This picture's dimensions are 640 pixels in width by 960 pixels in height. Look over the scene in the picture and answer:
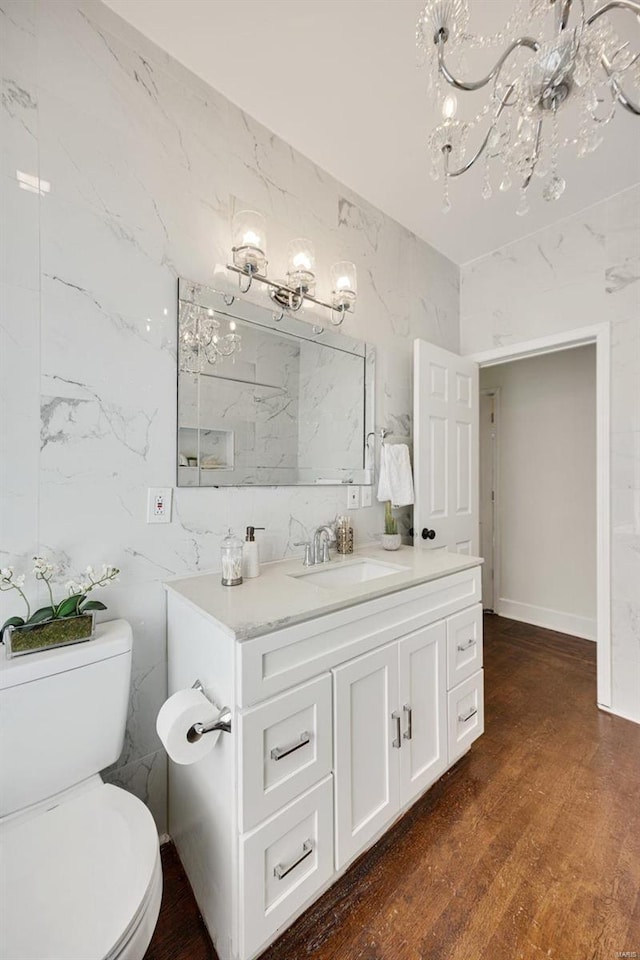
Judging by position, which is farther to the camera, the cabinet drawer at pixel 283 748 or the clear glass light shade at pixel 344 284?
the clear glass light shade at pixel 344 284

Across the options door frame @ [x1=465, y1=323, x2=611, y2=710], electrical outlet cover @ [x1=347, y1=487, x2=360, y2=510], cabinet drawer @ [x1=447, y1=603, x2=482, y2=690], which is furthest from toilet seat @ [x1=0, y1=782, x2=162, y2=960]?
door frame @ [x1=465, y1=323, x2=611, y2=710]

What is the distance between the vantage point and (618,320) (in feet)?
6.91

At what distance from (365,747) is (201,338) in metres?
1.51

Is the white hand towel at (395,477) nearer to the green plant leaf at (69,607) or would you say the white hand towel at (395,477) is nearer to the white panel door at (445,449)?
the white panel door at (445,449)

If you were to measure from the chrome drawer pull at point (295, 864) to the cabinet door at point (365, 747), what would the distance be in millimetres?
102

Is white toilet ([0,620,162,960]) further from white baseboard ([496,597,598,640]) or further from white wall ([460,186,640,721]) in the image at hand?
white baseboard ([496,597,598,640])

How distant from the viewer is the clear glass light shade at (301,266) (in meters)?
1.64

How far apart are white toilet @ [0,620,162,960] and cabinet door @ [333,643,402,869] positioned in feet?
1.77

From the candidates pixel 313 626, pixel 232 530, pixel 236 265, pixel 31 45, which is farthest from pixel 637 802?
pixel 31 45

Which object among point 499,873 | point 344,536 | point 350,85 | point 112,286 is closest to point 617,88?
point 350,85

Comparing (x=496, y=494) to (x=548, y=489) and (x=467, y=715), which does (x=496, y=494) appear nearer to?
(x=548, y=489)

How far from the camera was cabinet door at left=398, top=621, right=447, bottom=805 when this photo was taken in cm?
138

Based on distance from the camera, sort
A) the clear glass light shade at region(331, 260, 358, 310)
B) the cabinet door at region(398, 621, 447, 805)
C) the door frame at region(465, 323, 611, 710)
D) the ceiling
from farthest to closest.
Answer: the door frame at region(465, 323, 611, 710) → the clear glass light shade at region(331, 260, 358, 310) → the cabinet door at region(398, 621, 447, 805) → the ceiling

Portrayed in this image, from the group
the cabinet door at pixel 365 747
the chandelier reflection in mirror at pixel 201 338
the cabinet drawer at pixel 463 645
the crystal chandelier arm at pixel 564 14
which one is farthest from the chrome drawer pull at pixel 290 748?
the crystal chandelier arm at pixel 564 14
